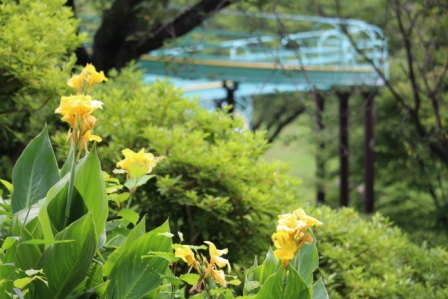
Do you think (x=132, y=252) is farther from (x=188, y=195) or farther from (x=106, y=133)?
(x=106, y=133)

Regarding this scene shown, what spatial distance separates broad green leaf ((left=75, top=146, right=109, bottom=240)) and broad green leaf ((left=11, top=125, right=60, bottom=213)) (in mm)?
248

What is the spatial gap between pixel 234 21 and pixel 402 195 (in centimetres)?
677

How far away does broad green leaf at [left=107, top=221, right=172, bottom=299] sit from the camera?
6.34ft

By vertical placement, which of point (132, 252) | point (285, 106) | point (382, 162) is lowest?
point (285, 106)

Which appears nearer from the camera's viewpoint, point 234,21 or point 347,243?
point 347,243

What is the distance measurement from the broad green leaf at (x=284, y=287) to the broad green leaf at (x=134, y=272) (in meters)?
0.32

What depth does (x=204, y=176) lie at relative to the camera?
3.81m

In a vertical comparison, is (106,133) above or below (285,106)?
above

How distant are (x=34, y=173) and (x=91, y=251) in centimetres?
47

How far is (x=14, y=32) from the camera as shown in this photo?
3.76 m

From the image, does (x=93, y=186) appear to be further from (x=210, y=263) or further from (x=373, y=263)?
(x=373, y=263)

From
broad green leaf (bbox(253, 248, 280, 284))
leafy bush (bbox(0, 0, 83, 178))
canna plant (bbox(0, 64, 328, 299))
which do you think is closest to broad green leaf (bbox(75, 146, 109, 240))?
canna plant (bbox(0, 64, 328, 299))

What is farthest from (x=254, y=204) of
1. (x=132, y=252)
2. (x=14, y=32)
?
(x=132, y=252)

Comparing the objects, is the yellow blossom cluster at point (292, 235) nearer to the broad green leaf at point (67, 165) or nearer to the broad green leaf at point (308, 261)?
the broad green leaf at point (308, 261)
